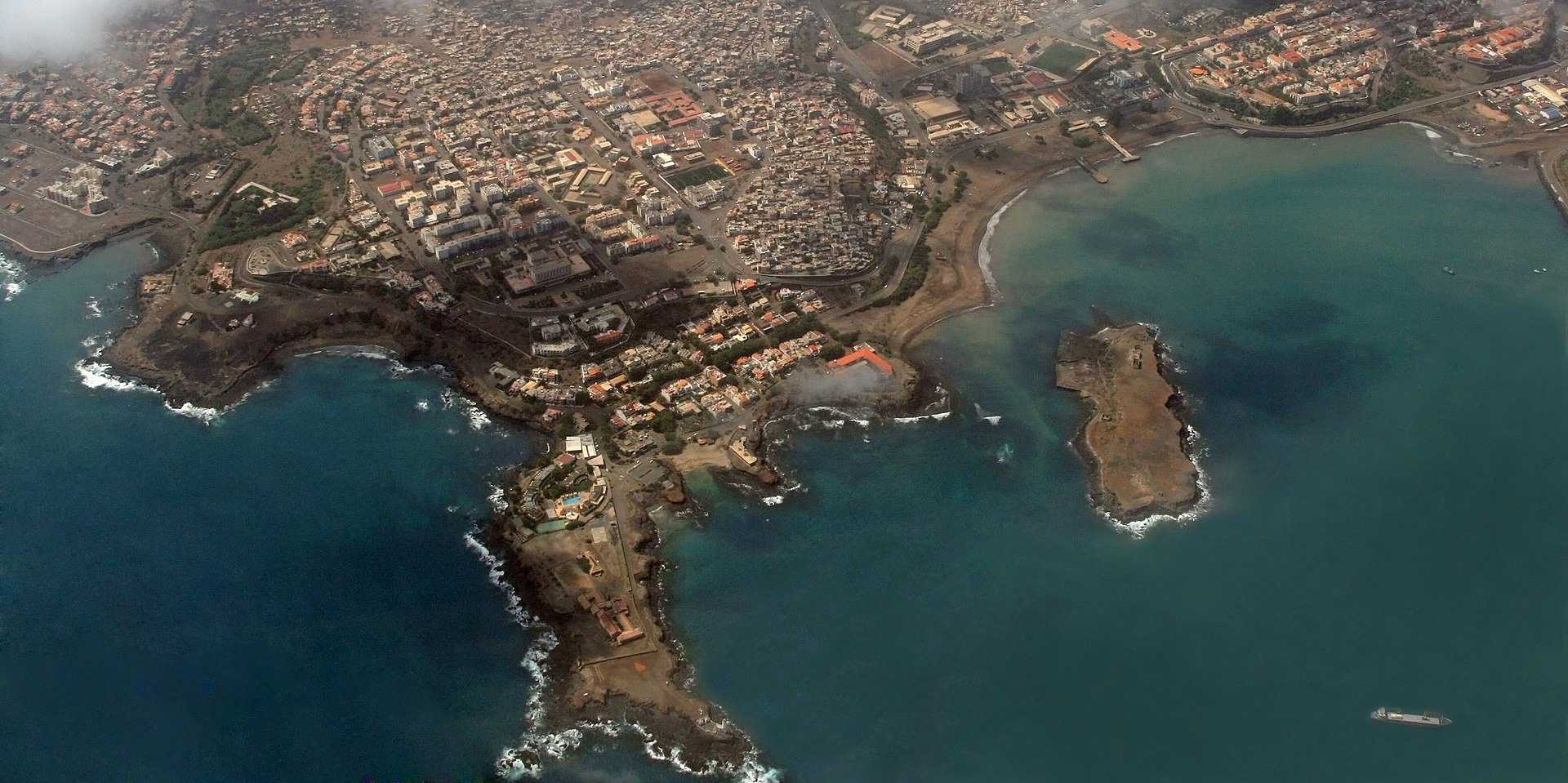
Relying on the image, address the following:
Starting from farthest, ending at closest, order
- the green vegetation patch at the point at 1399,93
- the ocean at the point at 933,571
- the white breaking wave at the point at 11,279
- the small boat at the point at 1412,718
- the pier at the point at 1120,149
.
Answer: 1. the green vegetation patch at the point at 1399,93
2. the pier at the point at 1120,149
3. the white breaking wave at the point at 11,279
4. the ocean at the point at 933,571
5. the small boat at the point at 1412,718

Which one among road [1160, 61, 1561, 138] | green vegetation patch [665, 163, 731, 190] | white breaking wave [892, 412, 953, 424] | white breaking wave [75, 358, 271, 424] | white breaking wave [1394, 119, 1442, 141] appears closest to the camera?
white breaking wave [892, 412, 953, 424]

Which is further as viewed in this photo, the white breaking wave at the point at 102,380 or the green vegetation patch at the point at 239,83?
the green vegetation patch at the point at 239,83

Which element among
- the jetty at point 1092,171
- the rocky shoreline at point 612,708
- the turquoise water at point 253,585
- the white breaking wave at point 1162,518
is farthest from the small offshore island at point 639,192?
the turquoise water at point 253,585

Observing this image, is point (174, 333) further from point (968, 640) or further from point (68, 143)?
point (968, 640)

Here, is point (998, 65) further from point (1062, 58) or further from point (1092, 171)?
point (1092, 171)

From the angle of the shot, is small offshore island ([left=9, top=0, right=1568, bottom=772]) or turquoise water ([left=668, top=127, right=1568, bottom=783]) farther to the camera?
small offshore island ([left=9, top=0, right=1568, bottom=772])

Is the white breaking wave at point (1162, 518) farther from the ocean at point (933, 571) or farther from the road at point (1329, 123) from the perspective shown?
the road at point (1329, 123)

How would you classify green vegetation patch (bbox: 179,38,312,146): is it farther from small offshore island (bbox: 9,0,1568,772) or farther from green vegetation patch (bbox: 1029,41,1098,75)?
green vegetation patch (bbox: 1029,41,1098,75)

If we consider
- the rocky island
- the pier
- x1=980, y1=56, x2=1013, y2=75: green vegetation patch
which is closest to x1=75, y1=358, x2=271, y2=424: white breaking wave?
the rocky island

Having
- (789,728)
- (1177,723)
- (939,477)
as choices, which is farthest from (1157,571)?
(789,728)
